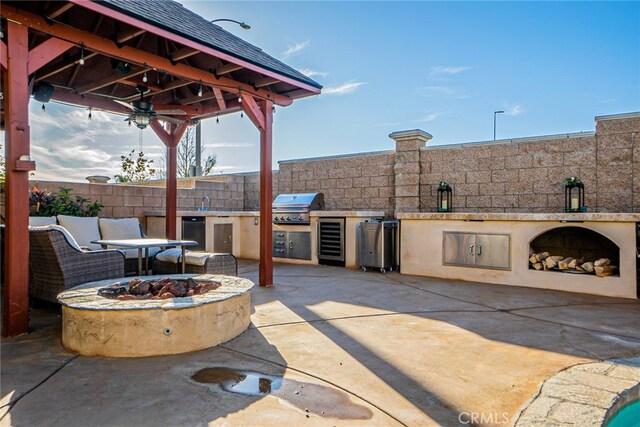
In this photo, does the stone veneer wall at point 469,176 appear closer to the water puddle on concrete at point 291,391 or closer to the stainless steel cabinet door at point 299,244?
the stainless steel cabinet door at point 299,244

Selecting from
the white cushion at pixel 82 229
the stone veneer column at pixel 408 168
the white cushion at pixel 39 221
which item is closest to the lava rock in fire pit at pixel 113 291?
the white cushion at pixel 82 229

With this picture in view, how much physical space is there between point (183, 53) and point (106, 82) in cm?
150

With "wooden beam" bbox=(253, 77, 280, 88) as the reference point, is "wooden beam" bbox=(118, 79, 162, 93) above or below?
above

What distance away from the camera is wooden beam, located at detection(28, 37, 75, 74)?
135 inches

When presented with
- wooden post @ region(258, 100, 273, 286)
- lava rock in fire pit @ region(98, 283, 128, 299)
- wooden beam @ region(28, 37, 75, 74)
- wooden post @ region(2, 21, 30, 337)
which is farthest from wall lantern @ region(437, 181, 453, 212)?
wooden post @ region(2, 21, 30, 337)

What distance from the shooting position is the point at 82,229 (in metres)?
5.70

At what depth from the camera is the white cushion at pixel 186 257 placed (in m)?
4.75

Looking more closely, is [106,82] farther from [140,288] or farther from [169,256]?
[140,288]

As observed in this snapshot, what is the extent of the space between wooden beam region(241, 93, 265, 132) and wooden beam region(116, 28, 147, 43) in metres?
1.65

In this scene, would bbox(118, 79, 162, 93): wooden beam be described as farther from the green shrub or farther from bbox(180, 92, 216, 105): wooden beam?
the green shrub

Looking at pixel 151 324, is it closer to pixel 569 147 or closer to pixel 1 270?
pixel 1 270

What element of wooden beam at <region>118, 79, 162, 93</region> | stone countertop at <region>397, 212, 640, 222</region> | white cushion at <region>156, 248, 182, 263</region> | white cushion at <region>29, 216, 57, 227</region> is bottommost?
white cushion at <region>156, 248, 182, 263</region>

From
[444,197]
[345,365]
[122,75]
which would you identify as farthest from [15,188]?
[444,197]

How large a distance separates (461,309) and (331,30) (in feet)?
18.1
